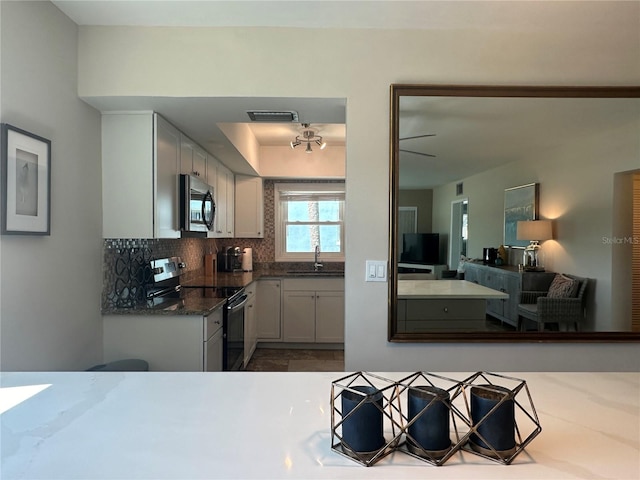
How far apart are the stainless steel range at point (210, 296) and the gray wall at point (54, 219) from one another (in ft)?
1.68

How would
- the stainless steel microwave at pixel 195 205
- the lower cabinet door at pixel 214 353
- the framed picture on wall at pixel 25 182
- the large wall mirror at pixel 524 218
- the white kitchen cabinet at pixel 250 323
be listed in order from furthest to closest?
1. the white kitchen cabinet at pixel 250 323
2. the stainless steel microwave at pixel 195 205
3. the lower cabinet door at pixel 214 353
4. the large wall mirror at pixel 524 218
5. the framed picture on wall at pixel 25 182

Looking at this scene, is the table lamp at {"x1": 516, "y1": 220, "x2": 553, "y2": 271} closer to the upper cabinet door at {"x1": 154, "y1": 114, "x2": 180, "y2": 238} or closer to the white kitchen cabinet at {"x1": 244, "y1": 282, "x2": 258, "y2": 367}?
the upper cabinet door at {"x1": 154, "y1": 114, "x2": 180, "y2": 238}

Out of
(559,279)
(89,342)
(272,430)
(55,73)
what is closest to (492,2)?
(559,279)

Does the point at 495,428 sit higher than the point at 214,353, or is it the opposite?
the point at 495,428

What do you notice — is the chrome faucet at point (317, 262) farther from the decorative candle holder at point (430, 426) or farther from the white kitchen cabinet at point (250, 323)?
the decorative candle holder at point (430, 426)

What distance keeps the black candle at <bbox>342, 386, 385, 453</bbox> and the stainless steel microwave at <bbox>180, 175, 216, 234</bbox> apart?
7.22ft

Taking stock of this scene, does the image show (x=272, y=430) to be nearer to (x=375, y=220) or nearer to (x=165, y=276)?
(x=375, y=220)

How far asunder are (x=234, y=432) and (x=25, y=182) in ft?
4.73

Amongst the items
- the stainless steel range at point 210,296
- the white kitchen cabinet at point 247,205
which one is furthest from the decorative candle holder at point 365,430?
the white kitchen cabinet at point 247,205

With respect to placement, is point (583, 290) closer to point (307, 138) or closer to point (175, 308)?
point (175, 308)

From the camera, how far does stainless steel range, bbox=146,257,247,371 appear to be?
2.70 metres

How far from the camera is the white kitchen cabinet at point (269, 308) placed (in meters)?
4.23

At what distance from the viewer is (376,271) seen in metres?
1.94

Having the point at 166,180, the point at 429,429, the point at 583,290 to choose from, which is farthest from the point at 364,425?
the point at 166,180
